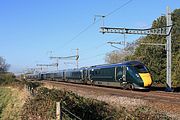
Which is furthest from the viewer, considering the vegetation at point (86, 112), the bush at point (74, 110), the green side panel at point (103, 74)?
the green side panel at point (103, 74)

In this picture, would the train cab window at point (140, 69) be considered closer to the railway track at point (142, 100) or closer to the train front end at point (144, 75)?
the train front end at point (144, 75)

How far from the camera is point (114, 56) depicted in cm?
12825

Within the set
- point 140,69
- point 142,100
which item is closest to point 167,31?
point 140,69

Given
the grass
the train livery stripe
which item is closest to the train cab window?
the train livery stripe

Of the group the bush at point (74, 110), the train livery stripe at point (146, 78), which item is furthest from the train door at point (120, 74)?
the bush at point (74, 110)

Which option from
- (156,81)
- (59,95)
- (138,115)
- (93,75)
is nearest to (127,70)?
(93,75)

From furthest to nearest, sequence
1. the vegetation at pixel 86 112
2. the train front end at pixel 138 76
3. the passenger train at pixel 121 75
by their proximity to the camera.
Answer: the passenger train at pixel 121 75, the train front end at pixel 138 76, the vegetation at pixel 86 112

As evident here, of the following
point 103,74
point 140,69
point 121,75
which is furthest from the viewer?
point 103,74

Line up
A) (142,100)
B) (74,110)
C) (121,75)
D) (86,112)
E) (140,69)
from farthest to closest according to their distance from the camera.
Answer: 1. (121,75)
2. (140,69)
3. (142,100)
4. (86,112)
5. (74,110)

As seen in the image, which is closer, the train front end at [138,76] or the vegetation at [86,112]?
the vegetation at [86,112]

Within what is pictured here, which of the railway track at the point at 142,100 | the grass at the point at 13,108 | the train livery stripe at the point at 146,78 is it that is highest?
the train livery stripe at the point at 146,78

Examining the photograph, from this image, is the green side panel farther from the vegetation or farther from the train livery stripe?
the vegetation

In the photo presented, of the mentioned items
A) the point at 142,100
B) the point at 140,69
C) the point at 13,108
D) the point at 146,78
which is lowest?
the point at 13,108

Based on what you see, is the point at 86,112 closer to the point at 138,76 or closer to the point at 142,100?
the point at 142,100
